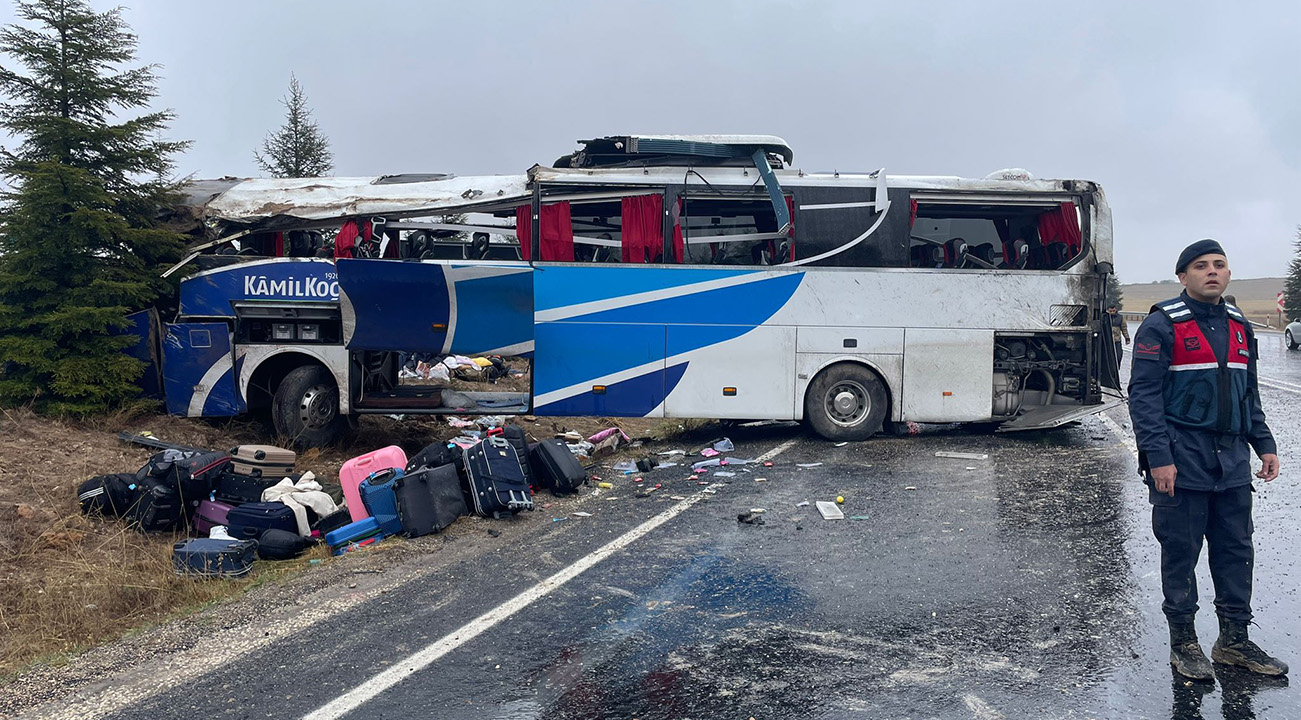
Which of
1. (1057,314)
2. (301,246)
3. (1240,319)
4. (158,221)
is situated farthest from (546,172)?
(1240,319)

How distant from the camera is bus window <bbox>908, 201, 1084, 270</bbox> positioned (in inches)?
392

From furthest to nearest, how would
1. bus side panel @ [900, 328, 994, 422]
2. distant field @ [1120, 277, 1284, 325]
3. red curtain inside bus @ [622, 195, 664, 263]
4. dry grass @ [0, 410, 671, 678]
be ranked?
distant field @ [1120, 277, 1284, 325] → bus side panel @ [900, 328, 994, 422] → red curtain inside bus @ [622, 195, 664, 263] → dry grass @ [0, 410, 671, 678]

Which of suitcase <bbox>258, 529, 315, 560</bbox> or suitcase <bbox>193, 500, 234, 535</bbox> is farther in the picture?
suitcase <bbox>193, 500, 234, 535</bbox>

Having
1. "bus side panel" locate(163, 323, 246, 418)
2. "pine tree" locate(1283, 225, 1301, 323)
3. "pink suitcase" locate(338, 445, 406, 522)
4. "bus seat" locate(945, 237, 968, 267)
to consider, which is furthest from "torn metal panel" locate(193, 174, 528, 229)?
"pine tree" locate(1283, 225, 1301, 323)

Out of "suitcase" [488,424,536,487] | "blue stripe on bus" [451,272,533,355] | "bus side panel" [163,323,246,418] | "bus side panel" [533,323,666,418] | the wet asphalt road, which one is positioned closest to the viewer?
the wet asphalt road

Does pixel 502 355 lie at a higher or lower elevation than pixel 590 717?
higher

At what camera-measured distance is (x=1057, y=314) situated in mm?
9891

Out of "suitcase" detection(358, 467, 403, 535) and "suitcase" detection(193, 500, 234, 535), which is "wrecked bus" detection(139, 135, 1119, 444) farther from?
"suitcase" detection(358, 467, 403, 535)

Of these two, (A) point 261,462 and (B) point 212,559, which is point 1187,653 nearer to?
(B) point 212,559

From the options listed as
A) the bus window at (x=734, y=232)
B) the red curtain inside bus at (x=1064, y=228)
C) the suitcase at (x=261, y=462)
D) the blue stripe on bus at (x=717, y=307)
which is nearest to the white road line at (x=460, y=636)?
the suitcase at (x=261, y=462)

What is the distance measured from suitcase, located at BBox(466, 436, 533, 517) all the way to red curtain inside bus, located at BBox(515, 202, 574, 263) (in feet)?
10.0

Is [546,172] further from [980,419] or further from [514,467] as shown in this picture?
[980,419]

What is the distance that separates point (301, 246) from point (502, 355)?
2.84m

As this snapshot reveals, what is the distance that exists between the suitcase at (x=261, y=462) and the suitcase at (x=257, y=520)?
0.71 m
